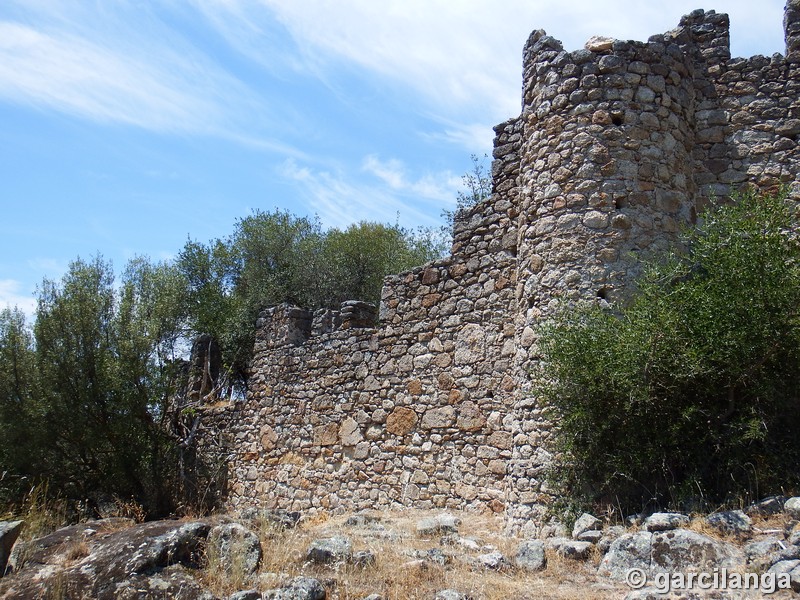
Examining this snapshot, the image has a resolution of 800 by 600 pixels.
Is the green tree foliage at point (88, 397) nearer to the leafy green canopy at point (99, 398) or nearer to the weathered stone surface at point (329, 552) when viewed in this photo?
the leafy green canopy at point (99, 398)

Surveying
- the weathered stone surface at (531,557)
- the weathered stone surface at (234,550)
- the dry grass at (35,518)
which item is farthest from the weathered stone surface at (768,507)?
the dry grass at (35,518)

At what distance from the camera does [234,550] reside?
6.34m

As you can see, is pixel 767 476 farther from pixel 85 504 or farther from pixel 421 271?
pixel 85 504

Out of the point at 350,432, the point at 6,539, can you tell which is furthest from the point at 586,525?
the point at 350,432

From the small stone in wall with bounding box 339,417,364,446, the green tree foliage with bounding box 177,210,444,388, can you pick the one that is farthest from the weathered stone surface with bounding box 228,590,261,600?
the green tree foliage with bounding box 177,210,444,388

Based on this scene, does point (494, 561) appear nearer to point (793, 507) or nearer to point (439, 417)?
point (793, 507)

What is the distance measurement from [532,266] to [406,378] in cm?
308

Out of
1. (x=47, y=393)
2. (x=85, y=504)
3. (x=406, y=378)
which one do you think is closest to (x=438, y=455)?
(x=406, y=378)

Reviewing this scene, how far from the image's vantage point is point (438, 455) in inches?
403

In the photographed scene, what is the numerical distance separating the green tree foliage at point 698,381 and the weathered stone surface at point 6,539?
5.30 meters

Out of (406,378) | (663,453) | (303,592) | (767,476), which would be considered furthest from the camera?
(406,378)

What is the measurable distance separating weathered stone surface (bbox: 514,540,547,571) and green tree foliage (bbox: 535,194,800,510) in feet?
3.70

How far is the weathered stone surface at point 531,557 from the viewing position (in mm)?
6186

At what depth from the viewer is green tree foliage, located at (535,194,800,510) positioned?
6.66 metres
